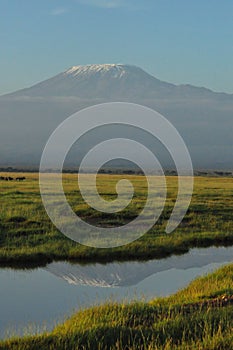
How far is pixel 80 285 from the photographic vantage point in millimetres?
18469

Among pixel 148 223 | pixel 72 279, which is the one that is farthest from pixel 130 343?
pixel 148 223

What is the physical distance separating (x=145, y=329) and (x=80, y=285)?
9088 millimetres

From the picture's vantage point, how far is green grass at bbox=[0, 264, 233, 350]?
343 inches

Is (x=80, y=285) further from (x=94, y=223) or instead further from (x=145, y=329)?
(x=94, y=223)

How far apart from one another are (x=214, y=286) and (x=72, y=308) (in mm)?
3809

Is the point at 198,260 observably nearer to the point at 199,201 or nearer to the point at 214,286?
the point at 214,286

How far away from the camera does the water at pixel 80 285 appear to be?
47.4 ft

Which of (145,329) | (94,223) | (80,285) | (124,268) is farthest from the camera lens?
(94,223)

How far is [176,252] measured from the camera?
1009 inches

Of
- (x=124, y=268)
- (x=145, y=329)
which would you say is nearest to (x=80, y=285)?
(x=124, y=268)

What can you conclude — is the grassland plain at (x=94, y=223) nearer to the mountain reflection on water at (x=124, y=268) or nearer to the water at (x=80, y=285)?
the mountain reflection on water at (x=124, y=268)

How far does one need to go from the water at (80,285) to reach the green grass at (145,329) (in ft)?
6.22

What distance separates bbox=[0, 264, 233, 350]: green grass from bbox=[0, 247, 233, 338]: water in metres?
1.90

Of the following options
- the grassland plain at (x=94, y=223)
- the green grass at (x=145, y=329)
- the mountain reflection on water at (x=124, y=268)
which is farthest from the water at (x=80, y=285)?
the green grass at (x=145, y=329)
